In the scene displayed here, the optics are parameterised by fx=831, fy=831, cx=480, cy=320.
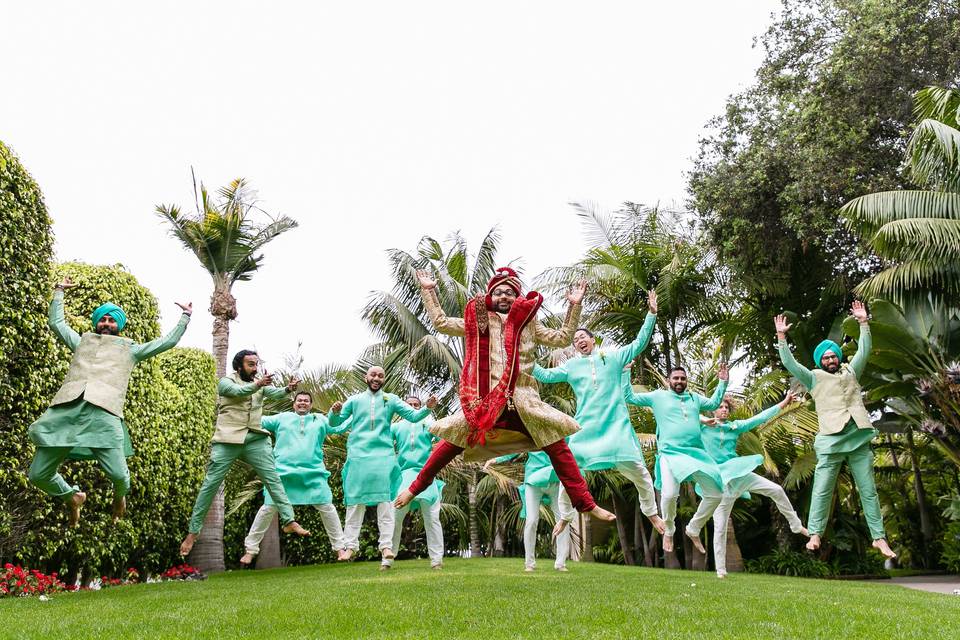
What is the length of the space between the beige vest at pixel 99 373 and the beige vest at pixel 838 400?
300 inches

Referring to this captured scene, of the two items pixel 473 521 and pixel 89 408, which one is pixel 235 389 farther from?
pixel 473 521

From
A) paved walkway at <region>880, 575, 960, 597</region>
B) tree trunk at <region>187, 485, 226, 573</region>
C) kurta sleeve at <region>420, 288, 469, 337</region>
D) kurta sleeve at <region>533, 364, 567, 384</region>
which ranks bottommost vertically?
paved walkway at <region>880, 575, 960, 597</region>

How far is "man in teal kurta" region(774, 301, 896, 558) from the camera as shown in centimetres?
962

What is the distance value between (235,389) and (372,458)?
2080 millimetres

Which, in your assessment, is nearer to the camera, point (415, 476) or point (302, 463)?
point (302, 463)

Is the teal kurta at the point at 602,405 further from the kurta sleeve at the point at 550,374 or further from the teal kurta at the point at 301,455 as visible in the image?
the teal kurta at the point at 301,455

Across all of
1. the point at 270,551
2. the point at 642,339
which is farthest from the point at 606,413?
the point at 270,551

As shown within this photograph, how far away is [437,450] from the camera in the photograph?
22.6 ft

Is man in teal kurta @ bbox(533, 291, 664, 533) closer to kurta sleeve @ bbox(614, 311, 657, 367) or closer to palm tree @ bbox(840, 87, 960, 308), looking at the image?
kurta sleeve @ bbox(614, 311, 657, 367)

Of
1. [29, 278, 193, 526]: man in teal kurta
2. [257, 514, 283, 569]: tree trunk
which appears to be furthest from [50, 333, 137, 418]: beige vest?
[257, 514, 283, 569]: tree trunk

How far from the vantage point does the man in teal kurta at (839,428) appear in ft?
31.6

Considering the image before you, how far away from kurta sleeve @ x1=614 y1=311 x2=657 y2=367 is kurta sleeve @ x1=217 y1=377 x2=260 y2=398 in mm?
4168

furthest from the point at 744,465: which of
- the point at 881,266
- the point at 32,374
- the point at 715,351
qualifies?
the point at 715,351

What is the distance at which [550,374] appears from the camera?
9.80 meters
